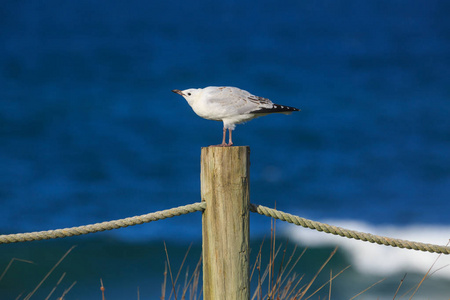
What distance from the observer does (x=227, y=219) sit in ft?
9.29

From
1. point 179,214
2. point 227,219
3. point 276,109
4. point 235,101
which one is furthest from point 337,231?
point 235,101

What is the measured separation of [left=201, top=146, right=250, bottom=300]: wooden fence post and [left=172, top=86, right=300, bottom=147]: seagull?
3.24 ft

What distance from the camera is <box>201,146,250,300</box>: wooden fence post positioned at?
283 centimetres

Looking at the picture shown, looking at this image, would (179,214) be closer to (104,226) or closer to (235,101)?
(104,226)

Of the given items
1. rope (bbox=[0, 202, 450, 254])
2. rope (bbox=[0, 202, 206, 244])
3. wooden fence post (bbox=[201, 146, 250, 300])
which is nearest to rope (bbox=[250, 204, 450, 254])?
rope (bbox=[0, 202, 450, 254])

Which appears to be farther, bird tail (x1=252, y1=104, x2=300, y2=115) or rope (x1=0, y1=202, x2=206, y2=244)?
bird tail (x1=252, y1=104, x2=300, y2=115)

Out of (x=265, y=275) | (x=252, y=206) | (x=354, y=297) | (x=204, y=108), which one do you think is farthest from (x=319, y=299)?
(x=204, y=108)

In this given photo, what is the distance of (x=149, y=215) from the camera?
2.94m

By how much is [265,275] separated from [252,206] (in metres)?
0.80

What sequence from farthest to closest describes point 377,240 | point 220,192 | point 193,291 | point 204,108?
point 204,108
point 193,291
point 377,240
point 220,192

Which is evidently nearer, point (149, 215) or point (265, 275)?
point (149, 215)

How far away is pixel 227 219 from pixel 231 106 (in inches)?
50.0

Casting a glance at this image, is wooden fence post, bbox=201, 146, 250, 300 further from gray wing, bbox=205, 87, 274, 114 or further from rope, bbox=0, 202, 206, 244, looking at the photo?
gray wing, bbox=205, 87, 274, 114

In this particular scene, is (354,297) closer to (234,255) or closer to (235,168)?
(234,255)
